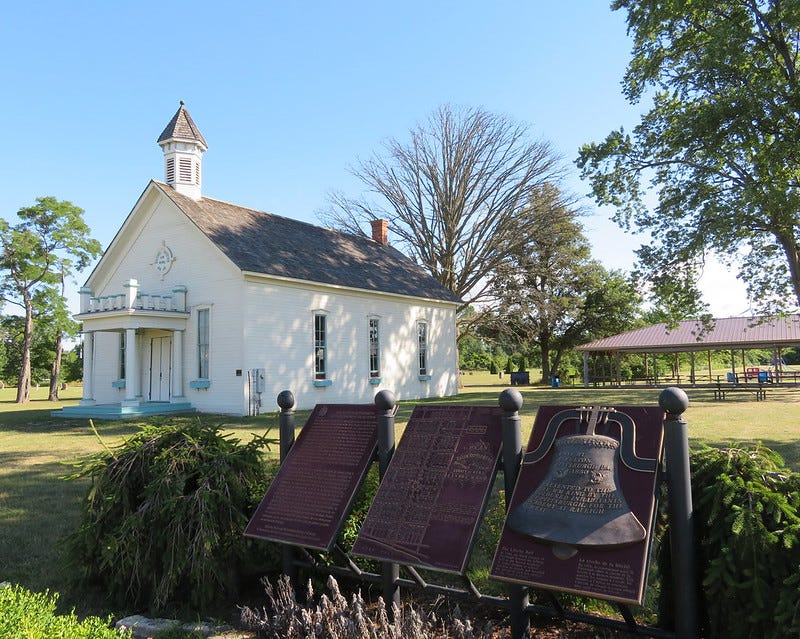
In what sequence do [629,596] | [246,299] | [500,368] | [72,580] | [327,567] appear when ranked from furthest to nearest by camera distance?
[500,368], [246,299], [72,580], [327,567], [629,596]

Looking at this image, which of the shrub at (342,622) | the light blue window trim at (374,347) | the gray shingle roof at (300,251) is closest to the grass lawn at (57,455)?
the shrub at (342,622)

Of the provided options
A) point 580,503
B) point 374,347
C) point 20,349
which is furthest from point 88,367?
point 20,349

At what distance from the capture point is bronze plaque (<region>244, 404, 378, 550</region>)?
4.26m

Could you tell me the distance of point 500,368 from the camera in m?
71.9

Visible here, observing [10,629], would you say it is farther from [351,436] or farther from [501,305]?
[501,305]

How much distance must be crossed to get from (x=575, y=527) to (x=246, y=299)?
1733 cm

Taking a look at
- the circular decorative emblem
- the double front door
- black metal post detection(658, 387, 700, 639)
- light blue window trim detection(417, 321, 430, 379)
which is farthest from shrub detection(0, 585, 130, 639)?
light blue window trim detection(417, 321, 430, 379)

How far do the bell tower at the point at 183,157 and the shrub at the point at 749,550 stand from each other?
2231 centimetres

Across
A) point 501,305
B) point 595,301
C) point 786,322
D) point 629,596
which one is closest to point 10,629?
point 629,596

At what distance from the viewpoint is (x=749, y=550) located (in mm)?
3146

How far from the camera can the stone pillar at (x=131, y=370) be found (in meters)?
19.9

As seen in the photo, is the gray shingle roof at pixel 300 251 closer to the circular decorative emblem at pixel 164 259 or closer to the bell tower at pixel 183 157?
the bell tower at pixel 183 157

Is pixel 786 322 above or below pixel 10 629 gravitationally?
above

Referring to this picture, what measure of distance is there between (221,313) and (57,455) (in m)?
8.70
